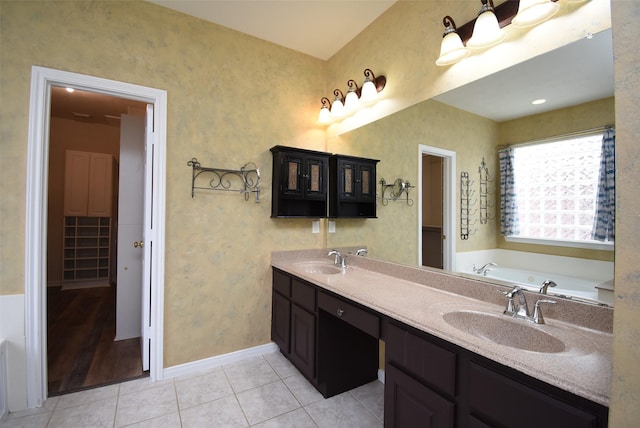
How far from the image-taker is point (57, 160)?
5.00 meters

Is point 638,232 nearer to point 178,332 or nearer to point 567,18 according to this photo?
point 567,18

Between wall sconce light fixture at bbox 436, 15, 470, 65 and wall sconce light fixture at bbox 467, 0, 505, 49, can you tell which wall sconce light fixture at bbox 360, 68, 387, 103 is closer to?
wall sconce light fixture at bbox 436, 15, 470, 65

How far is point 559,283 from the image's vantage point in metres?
1.30

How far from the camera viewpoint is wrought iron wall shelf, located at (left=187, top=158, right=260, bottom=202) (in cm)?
236

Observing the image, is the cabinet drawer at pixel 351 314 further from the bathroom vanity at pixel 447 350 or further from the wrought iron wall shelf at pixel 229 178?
the wrought iron wall shelf at pixel 229 178

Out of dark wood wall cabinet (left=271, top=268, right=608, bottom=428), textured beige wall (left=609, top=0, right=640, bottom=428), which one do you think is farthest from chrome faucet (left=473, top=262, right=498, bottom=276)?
textured beige wall (left=609, top=0, right=640, bottom=428)

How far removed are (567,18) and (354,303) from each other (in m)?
1.69

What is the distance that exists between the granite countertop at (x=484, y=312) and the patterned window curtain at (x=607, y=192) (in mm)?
312

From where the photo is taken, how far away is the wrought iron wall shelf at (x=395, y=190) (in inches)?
85.0

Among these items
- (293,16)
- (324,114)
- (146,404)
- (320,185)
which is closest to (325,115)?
(324,114)

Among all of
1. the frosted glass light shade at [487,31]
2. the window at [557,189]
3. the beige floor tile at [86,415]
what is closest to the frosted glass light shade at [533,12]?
the frosted glass light shade at [487,31]

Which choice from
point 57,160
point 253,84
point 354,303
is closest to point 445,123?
point 354,303

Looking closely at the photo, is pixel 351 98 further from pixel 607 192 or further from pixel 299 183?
pixel 607 192

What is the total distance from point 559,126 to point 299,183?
73.4 inches
